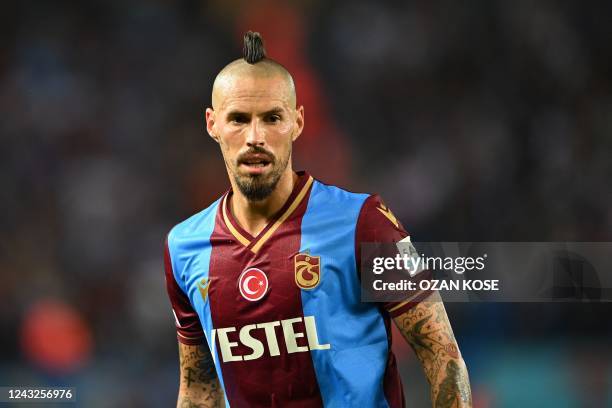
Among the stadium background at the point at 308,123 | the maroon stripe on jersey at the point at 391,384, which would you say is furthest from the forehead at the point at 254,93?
the stadium background at the point at 308,123

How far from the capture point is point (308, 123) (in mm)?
6801

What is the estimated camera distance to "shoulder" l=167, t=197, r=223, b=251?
314 centimetres

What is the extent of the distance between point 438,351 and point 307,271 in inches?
19.2

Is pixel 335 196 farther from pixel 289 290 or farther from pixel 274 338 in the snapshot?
pixel 274 338

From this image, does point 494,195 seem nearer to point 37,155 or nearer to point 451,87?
point 451,87

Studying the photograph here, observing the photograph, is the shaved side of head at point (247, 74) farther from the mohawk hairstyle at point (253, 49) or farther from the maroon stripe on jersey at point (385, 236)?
the maroon stripe on jersey at point (385, 236)

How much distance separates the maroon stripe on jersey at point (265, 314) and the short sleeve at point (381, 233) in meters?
0.21

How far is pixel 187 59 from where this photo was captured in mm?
6980

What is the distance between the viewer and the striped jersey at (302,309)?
9.33ft

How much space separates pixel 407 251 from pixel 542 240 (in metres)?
4.01

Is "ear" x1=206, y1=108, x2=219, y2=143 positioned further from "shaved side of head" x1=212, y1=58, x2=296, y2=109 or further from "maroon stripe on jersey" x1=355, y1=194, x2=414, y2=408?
"maroon stripe on jersey" x1=355, y1=194, x2=414, y2=408

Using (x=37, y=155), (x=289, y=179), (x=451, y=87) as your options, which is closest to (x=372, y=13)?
(x=451, y=87)

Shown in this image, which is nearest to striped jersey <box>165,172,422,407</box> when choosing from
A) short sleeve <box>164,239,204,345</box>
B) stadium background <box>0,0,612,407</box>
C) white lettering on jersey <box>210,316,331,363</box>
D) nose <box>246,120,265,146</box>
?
white lettering on jersey <box>210,316,331,363</box>

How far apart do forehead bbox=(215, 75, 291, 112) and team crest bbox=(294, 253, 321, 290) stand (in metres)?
0.50
